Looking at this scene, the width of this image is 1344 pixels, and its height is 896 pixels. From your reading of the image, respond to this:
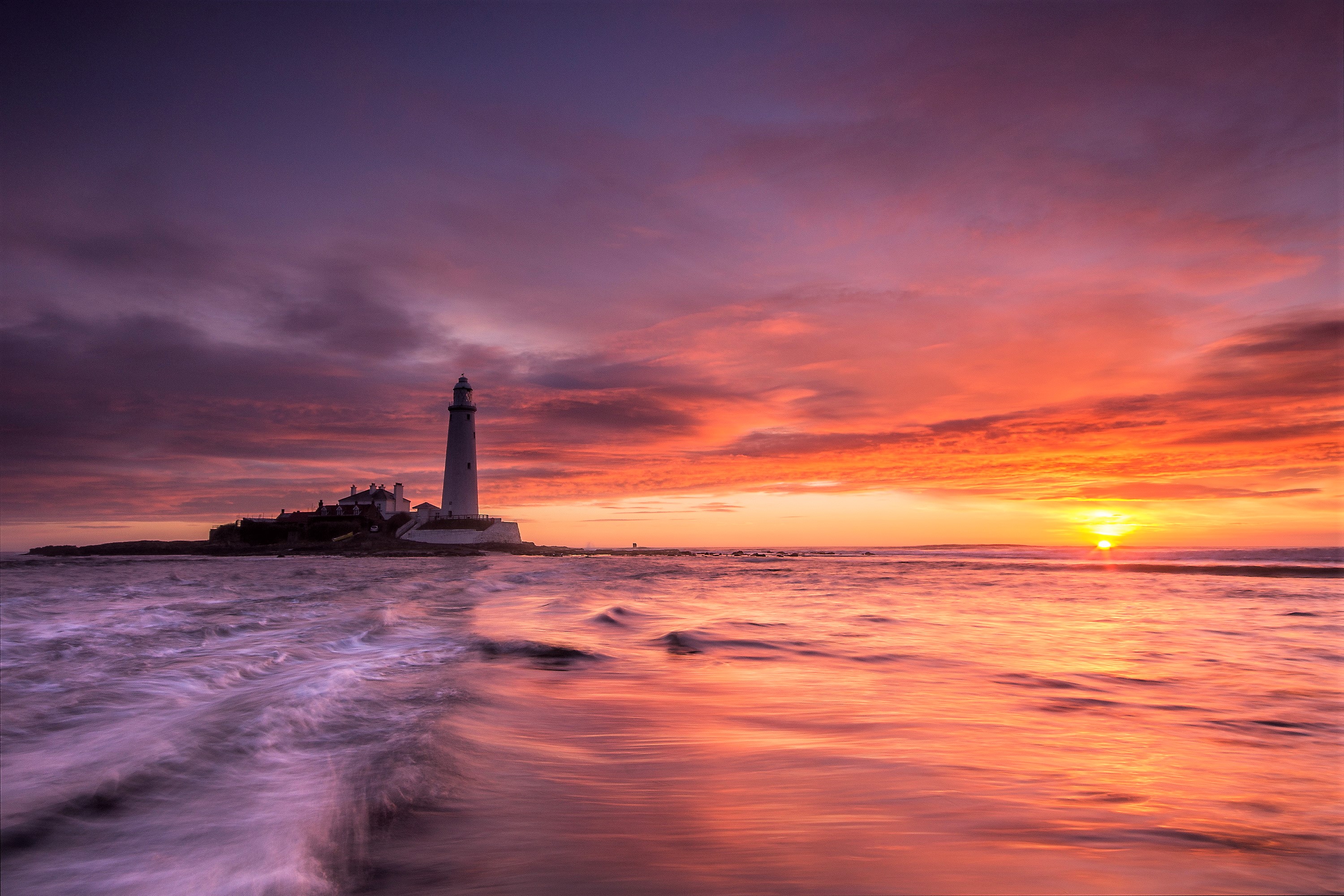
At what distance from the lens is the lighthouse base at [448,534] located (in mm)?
52281

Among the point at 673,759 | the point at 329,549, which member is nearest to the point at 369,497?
the point at 329,549

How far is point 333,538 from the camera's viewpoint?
56469 millimetres

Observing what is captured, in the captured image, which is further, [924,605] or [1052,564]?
[1052,564]

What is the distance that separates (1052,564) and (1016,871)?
119 feet

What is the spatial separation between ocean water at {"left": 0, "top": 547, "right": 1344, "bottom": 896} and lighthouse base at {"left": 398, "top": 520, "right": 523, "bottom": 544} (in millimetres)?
43548

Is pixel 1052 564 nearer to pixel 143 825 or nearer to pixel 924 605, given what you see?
pixel 924 605

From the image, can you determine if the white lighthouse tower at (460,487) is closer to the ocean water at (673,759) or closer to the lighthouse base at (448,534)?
the lighthouse base at (448,534)

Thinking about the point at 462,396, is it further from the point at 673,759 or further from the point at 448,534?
the point at 673,759

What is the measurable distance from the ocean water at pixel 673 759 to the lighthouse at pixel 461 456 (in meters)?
43.6

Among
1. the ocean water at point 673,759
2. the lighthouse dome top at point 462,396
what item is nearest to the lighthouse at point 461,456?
the lighthouse dome top at point 462,396

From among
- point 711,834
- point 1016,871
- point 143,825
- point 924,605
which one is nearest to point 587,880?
point 711,834

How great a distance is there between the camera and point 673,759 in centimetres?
395

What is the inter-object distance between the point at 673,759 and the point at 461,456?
170 ft

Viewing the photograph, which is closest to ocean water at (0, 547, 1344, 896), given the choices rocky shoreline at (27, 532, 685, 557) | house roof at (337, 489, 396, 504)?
rocky shoreline at (27, 532, 685, 557)
